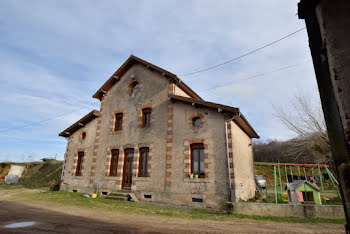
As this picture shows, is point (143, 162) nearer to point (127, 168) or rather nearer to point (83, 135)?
point (127, 168)

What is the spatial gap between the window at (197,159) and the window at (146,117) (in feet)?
11.5

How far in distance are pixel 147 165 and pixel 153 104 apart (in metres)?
3.54

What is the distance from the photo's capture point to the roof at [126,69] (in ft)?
38.0

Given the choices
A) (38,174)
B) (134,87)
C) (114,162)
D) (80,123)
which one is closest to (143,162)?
(114,162)

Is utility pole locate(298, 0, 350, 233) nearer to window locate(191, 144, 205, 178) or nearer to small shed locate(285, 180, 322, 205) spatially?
small shed locate(285, 180, 322, 205)

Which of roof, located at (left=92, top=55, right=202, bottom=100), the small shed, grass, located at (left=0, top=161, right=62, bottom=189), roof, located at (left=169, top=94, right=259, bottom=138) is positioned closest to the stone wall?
roof, located at (left=92, top=55, right=202, bottom=100)

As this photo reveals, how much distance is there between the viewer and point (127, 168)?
11.9m

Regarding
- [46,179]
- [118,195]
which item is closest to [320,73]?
[118,195]

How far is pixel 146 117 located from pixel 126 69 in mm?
4290

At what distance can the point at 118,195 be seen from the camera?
11.0 m

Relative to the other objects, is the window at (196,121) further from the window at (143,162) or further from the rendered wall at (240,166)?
the window at (143,162)

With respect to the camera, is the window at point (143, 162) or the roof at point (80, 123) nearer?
the window at point (143, 162)

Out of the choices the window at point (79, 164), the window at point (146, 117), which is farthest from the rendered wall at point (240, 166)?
the window at point (79, 164)

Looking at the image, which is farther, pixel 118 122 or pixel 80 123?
pixel 80 123
